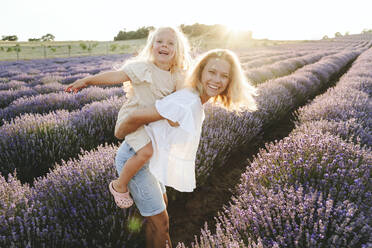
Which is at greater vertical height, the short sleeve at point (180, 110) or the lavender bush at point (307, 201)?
the short sleeve at point (180, 110)

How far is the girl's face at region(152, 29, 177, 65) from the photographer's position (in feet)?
4.60

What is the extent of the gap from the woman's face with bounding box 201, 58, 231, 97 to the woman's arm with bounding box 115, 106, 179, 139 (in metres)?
0.30

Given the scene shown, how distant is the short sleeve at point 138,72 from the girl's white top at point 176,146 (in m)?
0.22

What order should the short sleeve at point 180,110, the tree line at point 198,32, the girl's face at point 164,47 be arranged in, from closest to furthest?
the short sleeve at point 180,110, the girl's face at point 164,47, the tree line at point 198,32

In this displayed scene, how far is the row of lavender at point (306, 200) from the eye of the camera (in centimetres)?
118

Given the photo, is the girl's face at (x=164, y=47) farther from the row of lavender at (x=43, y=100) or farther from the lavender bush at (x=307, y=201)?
the row of lavender at (x=43, y=100)

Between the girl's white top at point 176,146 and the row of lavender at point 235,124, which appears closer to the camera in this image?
the girl's white top at point 176,146

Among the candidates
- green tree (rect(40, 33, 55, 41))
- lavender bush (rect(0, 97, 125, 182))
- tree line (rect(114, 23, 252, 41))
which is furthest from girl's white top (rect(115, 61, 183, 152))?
green tree (rect(40, 33, 55, 41))

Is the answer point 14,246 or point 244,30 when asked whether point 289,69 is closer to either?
point 14,246

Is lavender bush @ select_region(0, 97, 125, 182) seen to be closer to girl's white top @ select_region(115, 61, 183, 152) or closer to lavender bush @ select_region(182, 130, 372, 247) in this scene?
girl's white top @ select_region(115, 61, 183, 152)

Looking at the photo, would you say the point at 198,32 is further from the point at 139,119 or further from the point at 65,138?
the point at 139,119

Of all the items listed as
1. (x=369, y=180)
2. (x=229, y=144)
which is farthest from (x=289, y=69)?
(x=369, y=180)

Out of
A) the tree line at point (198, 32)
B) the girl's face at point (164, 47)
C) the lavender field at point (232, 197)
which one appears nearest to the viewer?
the lavender field at point (232, 197)

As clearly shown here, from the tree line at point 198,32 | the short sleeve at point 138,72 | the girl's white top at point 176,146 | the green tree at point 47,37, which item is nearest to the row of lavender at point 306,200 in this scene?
the girl's white top at point 176,146
